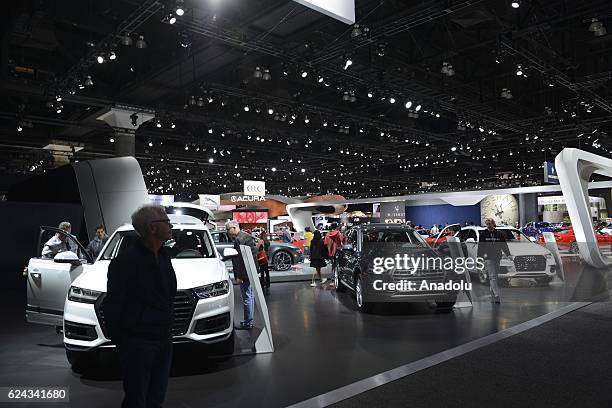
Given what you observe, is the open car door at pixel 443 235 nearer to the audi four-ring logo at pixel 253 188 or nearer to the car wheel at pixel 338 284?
Result: the car wheel at pixel 338 284

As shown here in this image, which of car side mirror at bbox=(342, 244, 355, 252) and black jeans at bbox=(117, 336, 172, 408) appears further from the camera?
car side mirror at bbox=(342, 244, 355, 252)

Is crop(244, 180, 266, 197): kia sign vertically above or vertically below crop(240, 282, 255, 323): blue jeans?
above

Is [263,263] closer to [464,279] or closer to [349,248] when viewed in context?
[349,248]

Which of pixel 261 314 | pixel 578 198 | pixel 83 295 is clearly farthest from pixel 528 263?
pixel 83 295

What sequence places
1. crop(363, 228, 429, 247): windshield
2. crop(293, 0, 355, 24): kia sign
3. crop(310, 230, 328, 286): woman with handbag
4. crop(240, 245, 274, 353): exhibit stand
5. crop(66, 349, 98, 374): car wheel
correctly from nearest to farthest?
1. crop(293, 0, 355, 24): kia sign
2. crop(66, 349, 98, 374): car wheel
3. crop(240, 245, 274, 353): exhibit stand
4. crop(363, 228, 429, 247): windshield
5. crop(310, 230, 328, 286): woman with handbag

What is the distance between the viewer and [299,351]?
5785mm

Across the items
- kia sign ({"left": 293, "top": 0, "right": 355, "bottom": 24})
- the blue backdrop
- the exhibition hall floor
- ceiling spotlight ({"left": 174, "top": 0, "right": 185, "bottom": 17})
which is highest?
ceiling spotlight ({"left": 174, "top": 0, "right": 185, "bottom": 17})

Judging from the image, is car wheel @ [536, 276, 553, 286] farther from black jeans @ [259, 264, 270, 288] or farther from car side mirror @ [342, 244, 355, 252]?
black jeans @ [259, 264, 270, 288]

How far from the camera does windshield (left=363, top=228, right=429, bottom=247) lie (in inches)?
357

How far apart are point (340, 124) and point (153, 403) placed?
16714mm

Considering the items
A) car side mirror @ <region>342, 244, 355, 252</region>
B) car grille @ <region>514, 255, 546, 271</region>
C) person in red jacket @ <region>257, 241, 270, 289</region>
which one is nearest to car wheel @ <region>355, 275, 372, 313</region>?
car side mirror @ <region>342, 244, 355, 252</region>

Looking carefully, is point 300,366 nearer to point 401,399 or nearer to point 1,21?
point 401,399

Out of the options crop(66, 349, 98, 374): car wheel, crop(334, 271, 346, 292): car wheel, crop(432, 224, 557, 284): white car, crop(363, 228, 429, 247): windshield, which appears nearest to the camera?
crop(66, 349, 98, 374): car wheel

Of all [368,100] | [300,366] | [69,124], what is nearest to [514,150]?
[368,100]
